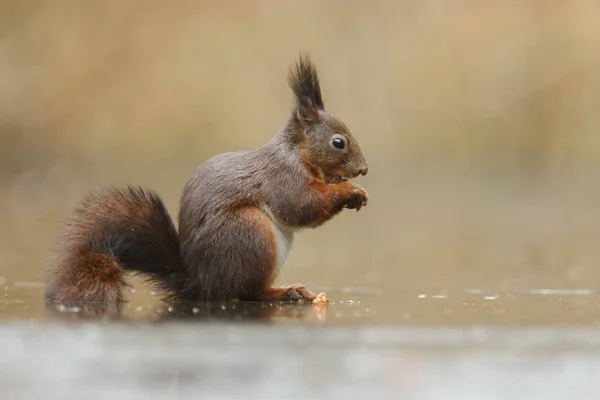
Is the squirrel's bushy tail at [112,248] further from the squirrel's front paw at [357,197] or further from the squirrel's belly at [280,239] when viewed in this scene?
the squirrel's front paw at [357,197]

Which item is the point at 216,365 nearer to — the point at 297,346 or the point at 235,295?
the point at 297,346

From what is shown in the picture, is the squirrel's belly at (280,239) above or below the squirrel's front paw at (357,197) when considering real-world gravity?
below

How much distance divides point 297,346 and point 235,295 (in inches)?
28.5

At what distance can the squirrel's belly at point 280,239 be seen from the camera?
2.66m

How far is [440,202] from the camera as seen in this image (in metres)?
6.45

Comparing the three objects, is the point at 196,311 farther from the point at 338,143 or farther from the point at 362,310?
the point at 338,143

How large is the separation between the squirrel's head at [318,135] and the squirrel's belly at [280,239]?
0.67ft

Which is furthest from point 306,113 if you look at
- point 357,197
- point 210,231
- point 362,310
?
point 362,310

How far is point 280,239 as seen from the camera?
270 cm

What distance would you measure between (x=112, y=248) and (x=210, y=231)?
10.2 inches

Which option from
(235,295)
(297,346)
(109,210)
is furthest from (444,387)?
(109,210)

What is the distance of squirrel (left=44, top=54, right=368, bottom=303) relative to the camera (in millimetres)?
2613

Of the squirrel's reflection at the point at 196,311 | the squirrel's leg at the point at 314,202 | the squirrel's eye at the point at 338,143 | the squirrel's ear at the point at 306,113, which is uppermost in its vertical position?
the squirrel's ear at the point at 306,113

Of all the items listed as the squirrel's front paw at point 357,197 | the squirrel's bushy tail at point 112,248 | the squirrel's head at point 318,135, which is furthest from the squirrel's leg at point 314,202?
the squirrel's bushy tail at point 112,248
